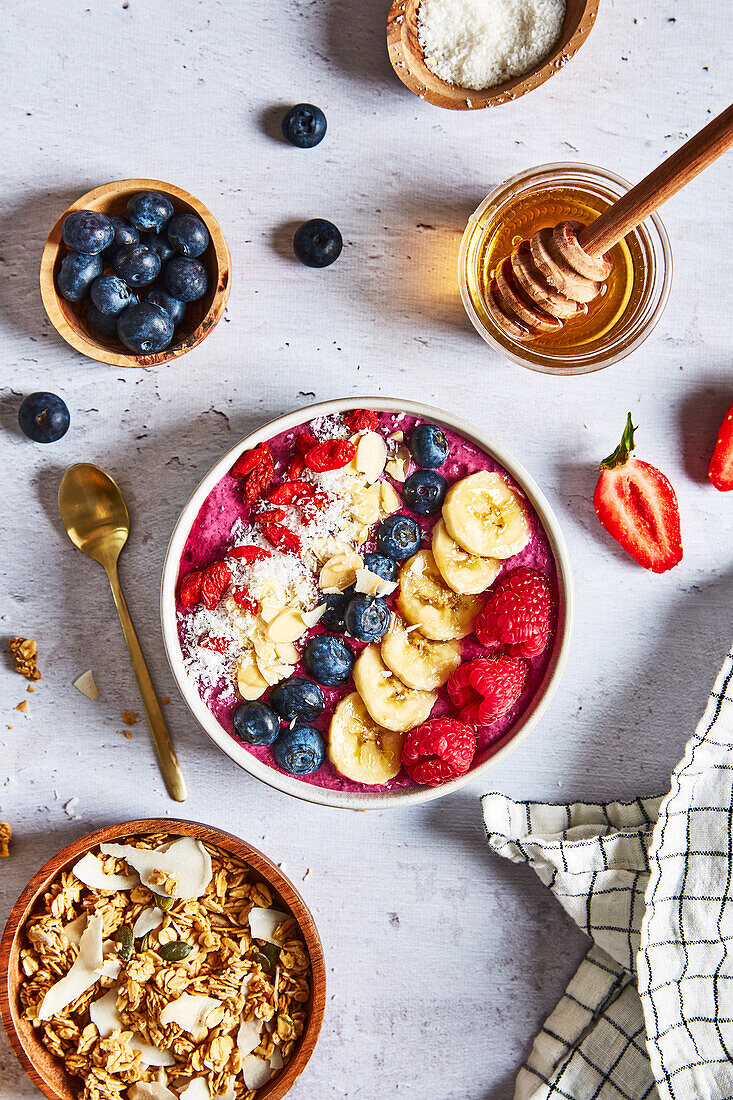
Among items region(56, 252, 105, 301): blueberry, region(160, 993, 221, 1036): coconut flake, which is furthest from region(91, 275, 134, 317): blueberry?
region(160, 993, 221, 1036): coconut flake

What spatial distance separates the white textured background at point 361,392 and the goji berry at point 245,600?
29 cm

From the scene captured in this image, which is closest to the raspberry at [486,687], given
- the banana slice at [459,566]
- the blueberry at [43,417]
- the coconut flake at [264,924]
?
the banana slice at [459,566]

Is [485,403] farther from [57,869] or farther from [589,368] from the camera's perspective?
[57,869]

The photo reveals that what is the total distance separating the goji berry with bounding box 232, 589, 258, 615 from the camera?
153cm

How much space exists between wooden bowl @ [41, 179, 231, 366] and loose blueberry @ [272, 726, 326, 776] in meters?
0.78

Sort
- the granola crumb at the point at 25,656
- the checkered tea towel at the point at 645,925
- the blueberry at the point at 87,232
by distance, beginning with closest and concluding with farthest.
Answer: the blueberry at the point at 87,232
the checkered tea towel at the point at 645,925
the granola crumb at the point at 25,656

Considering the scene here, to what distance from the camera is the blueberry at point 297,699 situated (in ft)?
5.09

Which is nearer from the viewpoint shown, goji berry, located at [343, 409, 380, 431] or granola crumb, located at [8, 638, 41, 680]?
goji berry, located at [343, 409, 380, 431]

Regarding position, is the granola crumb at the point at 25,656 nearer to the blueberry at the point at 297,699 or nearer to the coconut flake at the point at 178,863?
the coconut flake at the point at 178,863

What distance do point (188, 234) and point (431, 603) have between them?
34.2 inches

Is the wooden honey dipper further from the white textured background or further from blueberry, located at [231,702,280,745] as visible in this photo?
blueberry, located at [231,702,280,745]

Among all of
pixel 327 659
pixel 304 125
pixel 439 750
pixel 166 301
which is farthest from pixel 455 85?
pixel 439 750

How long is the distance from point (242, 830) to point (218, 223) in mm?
1317

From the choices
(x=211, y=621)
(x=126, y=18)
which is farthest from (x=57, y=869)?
(x=126, y=18)
